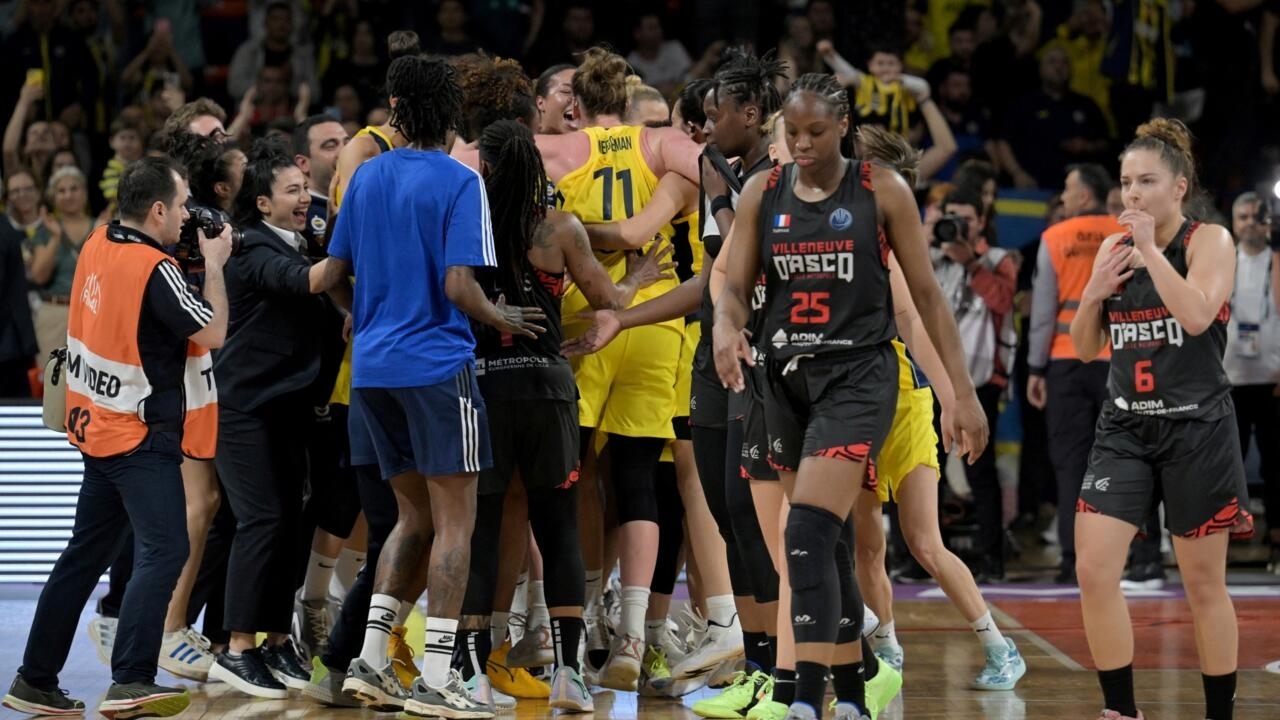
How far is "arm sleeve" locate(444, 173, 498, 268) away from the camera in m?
5.45

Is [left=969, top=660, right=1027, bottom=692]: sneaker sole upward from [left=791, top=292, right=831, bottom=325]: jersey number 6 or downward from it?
downward

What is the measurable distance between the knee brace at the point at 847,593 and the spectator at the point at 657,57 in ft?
25.9

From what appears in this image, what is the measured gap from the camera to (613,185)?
21.1 ft

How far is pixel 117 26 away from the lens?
41.4ft

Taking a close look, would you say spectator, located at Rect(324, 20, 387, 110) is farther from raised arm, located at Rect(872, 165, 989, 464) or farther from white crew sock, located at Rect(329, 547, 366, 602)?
raised arm, located at Rect(872, 165, 989, 464)

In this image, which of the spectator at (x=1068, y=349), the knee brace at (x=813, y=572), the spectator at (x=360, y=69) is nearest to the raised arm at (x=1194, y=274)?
the knee brace at (x=813, y=572)

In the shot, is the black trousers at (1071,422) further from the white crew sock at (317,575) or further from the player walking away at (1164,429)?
the white crew sock at (317,575)

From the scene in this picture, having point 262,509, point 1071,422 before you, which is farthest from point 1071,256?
point 262,509

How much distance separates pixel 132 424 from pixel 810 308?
2369 millimetres

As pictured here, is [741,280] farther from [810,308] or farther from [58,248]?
[58,248]

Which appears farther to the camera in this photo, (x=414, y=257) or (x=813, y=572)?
(x=414, y=257)

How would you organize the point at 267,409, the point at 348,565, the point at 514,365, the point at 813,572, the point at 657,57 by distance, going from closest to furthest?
the point at 813,572
the point at 514,365
the point at 267,409
the point at 348,565
the point at 657,57

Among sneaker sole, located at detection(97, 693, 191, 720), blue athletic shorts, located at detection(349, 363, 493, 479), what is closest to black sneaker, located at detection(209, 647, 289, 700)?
sneaker sole, located at detection(97, 693, 191, 720)

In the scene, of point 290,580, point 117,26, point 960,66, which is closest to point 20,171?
point 117,26
